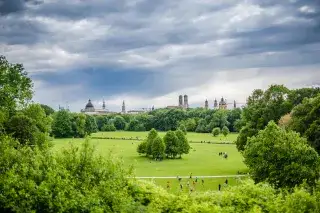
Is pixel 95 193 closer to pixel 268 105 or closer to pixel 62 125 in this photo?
pixel 268 105

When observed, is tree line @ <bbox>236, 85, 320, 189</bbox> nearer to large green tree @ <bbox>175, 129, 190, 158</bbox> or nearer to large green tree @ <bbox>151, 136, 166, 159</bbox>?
large green tree @ <bbox>151, 136, 166, 159</bbox>

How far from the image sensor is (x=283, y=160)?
37.8 metres

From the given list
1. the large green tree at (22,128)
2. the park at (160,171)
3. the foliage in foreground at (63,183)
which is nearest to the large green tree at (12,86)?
the park at (160,171)

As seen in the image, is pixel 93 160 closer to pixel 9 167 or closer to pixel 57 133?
pixel 9 167

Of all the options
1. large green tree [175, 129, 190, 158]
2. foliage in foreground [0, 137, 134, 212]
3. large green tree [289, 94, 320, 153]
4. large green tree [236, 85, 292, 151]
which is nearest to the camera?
foliage in foreground [0, 137, 134, 212]

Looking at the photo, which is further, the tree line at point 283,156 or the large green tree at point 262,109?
the large green tree at point 262,109

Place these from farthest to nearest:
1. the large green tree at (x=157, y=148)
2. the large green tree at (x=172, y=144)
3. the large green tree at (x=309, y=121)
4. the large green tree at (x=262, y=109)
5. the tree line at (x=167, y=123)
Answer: the tree line at (x=167, y=123) < the large green tree at (x=172, y=144) < the large green tree at (x=157, y=148) < the large green tree at (x=262, y=109) < the large green tree at (x=309, y=121)

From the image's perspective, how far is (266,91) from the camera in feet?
221

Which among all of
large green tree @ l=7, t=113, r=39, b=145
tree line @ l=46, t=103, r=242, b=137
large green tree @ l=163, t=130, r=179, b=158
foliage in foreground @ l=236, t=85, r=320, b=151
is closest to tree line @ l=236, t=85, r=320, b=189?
foliage in foreground @ l=236, t=85, r=320, b=151

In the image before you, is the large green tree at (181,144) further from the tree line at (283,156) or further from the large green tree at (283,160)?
the large green tree at (283,160)

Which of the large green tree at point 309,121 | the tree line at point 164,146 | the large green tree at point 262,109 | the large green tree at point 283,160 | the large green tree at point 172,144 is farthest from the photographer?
the large green tree at point 172,144

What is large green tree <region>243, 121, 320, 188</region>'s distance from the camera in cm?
3684

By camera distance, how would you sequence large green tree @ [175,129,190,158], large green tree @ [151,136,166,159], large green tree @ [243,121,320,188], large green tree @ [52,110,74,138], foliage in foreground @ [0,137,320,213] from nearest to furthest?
foliage in foreground @ [0,137,320,213], large green tree @ [243,121,320,188], large green tree @ [151,136,166,159], large green tree @ [175,129,190,158], large green tree @ [52,110,74,138]

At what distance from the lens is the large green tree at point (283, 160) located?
121ft
